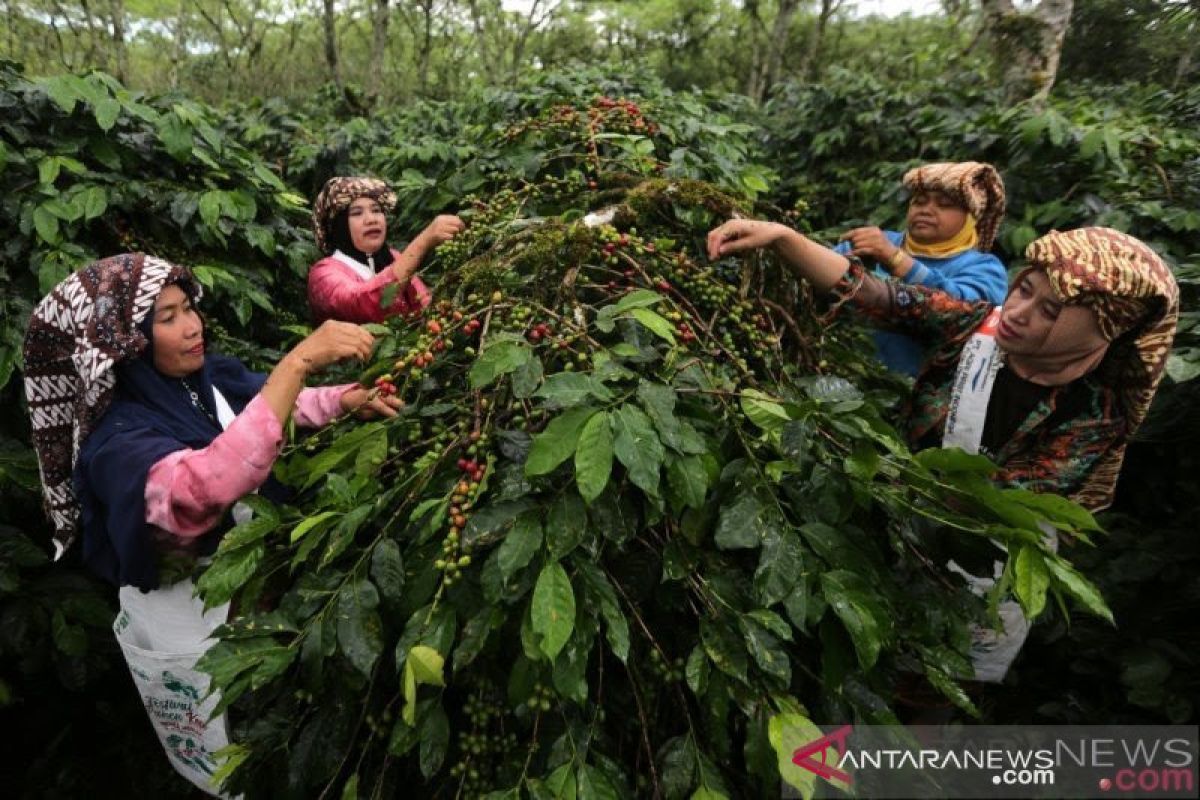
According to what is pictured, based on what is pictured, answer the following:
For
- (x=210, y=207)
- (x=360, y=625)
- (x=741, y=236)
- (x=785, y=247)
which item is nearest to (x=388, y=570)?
(x=360, y=625)

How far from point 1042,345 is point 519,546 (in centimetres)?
163

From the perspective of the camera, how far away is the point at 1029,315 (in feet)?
6.13

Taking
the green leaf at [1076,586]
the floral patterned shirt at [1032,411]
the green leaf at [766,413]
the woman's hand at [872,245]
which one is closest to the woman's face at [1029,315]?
the floral patterned shirt at [1032,411]

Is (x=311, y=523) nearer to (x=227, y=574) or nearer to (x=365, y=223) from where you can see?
(x=227, y=574)

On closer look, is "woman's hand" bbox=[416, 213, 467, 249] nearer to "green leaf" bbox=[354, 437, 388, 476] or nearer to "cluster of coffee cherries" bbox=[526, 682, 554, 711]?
"green leaf" bbox=[354, 437, 388, 476]

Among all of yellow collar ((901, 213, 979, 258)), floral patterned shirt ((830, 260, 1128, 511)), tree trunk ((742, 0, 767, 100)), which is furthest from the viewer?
tree trunk ((742, 0, 767, 100))

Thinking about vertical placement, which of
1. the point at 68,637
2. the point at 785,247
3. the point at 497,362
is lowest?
the point at 68,637

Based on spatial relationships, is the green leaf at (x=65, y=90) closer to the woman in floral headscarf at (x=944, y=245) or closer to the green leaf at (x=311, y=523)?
the green leaf at (x=311, y=523)

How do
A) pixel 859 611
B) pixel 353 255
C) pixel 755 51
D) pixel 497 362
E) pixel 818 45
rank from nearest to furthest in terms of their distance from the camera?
pixel 859 611 < pixel 497 362 < pixel 353 255 < pixel 755 51 < pixel 818 45

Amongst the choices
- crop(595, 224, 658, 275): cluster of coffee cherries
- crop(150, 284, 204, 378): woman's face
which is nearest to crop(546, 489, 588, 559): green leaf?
crop(595, 224, 658, 275): cluster of coffee cherries

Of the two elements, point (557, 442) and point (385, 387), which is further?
point (385, 387)

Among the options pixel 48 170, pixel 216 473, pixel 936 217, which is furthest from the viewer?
pixel 936 217

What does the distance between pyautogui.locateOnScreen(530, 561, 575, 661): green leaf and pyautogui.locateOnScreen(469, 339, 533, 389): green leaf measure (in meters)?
0.39

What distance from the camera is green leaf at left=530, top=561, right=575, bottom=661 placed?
109 cm
